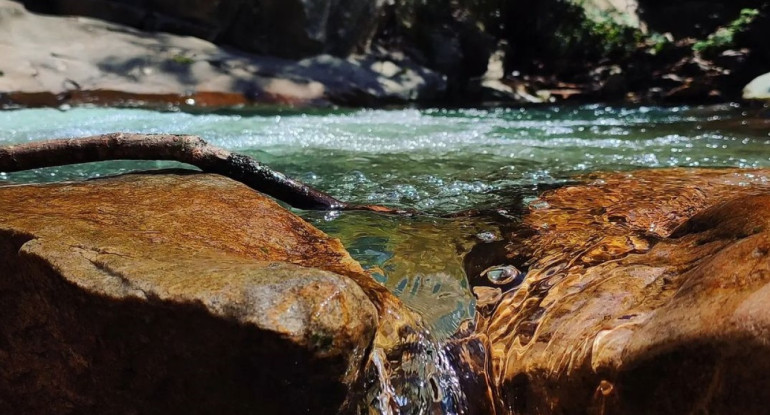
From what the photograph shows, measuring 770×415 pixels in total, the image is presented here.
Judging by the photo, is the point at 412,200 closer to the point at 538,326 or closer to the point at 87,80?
the point at 538,326

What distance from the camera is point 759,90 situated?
909 cm

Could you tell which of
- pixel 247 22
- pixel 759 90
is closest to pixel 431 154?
pixel 759 90

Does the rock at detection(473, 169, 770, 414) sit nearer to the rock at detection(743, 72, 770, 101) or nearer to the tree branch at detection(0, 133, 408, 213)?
the tree branch at detection(0, 133, 408, 213)

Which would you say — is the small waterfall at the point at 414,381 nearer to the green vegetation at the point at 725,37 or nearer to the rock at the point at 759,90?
the rock at the point at 759,90

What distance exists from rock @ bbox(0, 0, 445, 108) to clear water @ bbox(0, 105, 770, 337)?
106cm

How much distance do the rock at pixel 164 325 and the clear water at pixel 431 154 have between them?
63 cm

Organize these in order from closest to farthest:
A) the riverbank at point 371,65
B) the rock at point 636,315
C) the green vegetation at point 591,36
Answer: the rock at point 636,315 → the riverbank at point 371,65 → the green vegetation at point 591,36

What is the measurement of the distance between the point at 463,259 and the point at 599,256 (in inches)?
21.8

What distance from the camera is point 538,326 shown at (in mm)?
2014

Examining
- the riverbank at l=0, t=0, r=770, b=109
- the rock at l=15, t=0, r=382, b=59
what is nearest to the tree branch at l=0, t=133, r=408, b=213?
the riverbank at l=0, t=0, r=770, b=109

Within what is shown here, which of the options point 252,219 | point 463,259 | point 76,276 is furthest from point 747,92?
point 76,276

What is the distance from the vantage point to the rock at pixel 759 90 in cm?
891

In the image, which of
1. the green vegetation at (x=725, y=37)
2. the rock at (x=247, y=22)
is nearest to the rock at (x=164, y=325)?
the rock at (x=247, y=22)

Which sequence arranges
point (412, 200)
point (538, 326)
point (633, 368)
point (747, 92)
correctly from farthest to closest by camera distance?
point (747, 92), point (412, 200), point (538, 326), point (633, 368)
